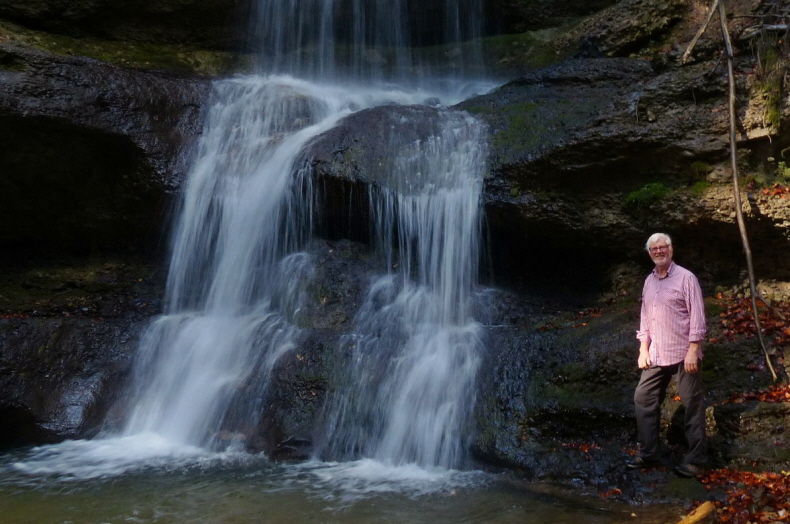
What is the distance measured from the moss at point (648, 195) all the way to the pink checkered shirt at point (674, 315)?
9.72ft

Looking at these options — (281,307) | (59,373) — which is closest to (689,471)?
(281,307)

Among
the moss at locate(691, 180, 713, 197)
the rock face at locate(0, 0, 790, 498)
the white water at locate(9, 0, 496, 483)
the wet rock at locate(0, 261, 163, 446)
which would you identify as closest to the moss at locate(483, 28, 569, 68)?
the rock face at locate(0, 0, 790, 498)

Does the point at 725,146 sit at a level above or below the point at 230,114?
below

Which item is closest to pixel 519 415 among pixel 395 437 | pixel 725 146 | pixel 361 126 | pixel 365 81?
pixel 395 437

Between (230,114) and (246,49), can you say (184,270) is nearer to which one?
(230,114)

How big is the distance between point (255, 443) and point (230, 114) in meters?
6.37

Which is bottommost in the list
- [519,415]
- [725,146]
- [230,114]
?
[519,415]

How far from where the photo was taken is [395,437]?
6305 millimetres

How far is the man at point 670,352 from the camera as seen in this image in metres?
4.90

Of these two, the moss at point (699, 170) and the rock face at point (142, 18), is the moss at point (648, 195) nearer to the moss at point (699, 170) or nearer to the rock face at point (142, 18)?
the moss at point (699, 170)

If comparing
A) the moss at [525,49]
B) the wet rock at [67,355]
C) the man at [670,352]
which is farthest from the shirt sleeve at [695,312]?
the moss at [525,49]

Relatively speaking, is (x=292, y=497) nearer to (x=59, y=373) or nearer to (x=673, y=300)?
(x=673, y=300)

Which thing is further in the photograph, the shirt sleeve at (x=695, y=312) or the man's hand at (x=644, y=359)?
the man's hand at (x=644, y=359)

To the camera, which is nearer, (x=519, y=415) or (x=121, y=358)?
(x=519, y=415)
